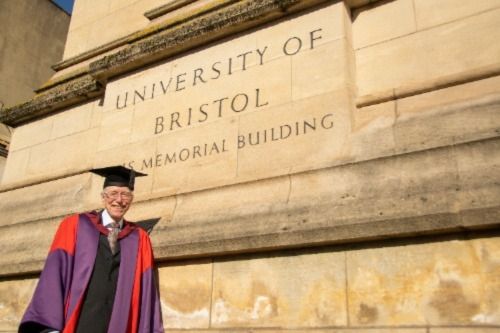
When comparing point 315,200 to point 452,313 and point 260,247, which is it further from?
point 452,313

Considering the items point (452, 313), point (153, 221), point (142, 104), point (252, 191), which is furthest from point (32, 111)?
point (452, 313)

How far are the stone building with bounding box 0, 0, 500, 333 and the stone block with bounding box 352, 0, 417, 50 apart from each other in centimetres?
2

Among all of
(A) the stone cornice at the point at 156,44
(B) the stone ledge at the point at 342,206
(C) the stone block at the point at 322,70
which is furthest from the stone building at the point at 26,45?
(C) the stone block at the point at 322,70

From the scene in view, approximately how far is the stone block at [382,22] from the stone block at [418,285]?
7.94ft

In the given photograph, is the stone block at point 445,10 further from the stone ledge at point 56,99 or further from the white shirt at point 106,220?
the stone ledge at point 56,99

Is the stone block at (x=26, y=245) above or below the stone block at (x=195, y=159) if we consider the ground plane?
below

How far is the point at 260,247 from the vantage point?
13.9 ft

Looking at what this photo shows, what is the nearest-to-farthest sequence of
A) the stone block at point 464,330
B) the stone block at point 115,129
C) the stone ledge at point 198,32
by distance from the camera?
A: the stone block at point 464,330, the stone ledge at point 198,32, the stone block at point 115,129

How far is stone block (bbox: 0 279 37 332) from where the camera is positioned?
577 cm

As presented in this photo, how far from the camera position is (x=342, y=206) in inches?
161

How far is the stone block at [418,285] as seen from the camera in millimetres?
3379

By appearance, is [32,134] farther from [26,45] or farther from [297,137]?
[26,45]

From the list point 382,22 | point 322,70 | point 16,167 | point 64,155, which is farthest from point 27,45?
point 382,22

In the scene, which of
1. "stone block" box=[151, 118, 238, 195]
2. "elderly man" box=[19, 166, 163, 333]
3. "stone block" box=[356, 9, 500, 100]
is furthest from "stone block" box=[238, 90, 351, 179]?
"elderly man" box=[19, 166, 163, 333]
